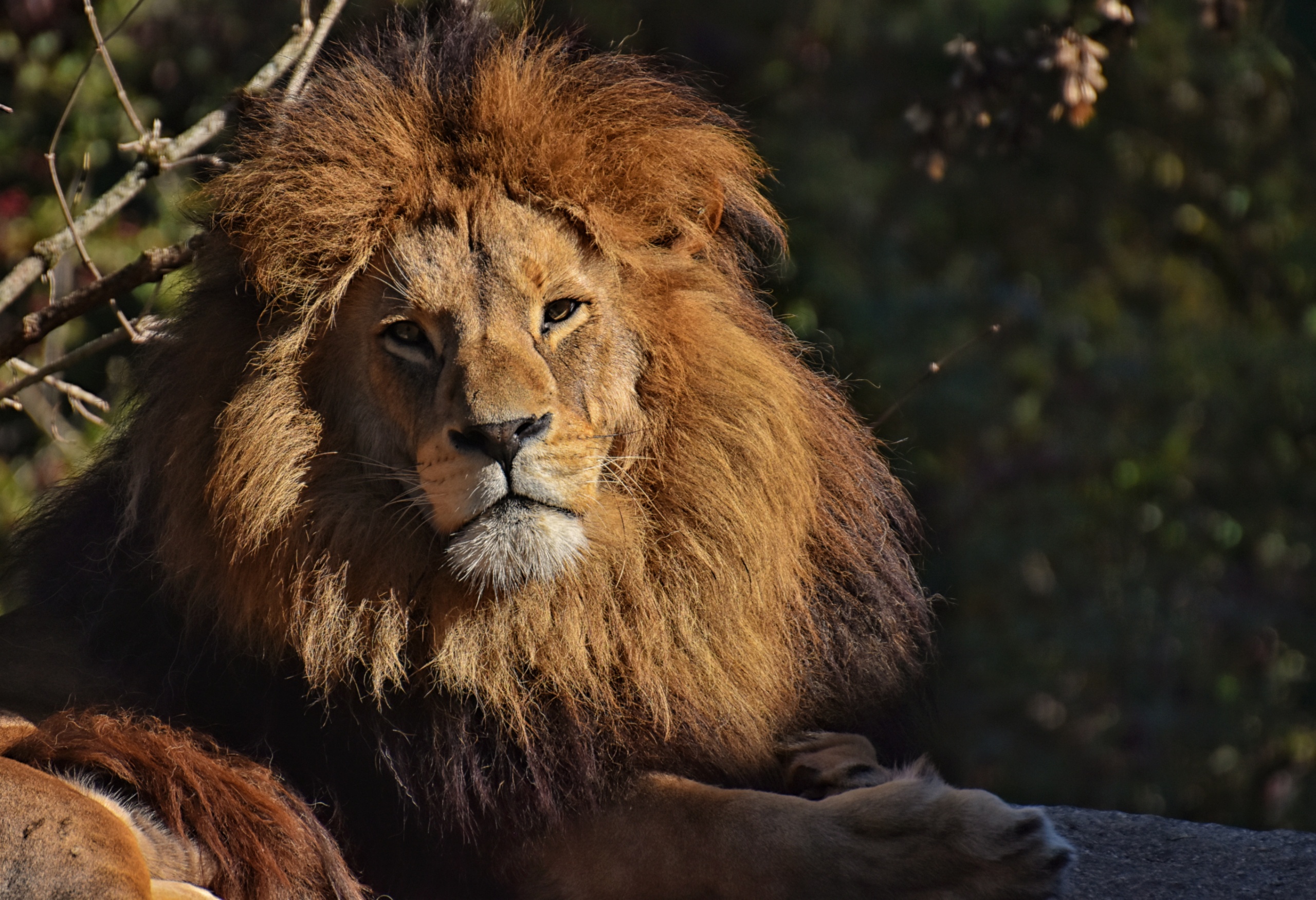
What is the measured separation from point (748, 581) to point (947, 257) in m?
4.51

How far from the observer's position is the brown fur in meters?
2.20

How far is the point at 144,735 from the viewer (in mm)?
2289

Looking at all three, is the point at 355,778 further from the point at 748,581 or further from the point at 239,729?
the point at 748,581

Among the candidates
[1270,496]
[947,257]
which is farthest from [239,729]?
[1270,496]

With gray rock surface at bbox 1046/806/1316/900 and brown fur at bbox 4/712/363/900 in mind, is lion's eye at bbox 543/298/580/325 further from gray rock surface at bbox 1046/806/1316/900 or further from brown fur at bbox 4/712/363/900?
gray rock surface at bbox 1046/806/1316/900

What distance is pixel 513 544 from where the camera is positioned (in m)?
2.21

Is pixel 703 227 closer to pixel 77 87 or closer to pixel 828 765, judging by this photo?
pixel 828 765

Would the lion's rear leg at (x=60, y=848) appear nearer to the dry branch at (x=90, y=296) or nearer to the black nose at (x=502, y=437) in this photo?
the black nose at (x=502, y=437)

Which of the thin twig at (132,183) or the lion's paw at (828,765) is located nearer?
the lion's paw at (828,765)

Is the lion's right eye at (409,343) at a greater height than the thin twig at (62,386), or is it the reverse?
the lion's right eye at (409,343)

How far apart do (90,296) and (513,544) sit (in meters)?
1.18

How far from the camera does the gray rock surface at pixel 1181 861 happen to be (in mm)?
2705

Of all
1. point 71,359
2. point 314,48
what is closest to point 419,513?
point 314,48

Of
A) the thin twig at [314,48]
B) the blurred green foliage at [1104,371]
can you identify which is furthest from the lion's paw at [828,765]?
the blurred green foliage at [1104,371]
